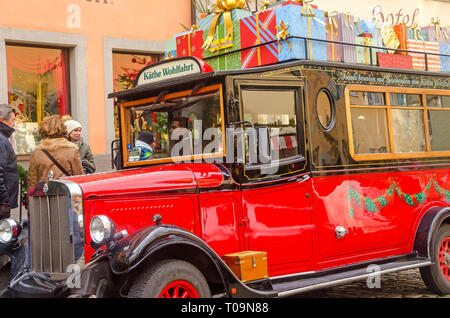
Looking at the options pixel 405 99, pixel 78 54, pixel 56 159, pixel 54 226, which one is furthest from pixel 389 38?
pixel 78 54

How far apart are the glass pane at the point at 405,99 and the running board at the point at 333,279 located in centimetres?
166

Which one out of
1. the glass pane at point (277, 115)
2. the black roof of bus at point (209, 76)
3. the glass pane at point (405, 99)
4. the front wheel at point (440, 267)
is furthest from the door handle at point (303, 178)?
the front wheel at point (440, 267)

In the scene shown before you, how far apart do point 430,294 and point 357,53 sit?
2675mm

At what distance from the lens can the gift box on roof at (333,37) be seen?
6449 millimetres

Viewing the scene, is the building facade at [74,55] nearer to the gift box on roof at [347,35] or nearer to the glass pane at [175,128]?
the glass pane at [175,128]

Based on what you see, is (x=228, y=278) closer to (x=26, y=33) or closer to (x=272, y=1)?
(x=272, y=1)

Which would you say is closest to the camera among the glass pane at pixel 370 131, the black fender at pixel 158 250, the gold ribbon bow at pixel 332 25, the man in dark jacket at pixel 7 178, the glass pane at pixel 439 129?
the black fender at pixel 158 250

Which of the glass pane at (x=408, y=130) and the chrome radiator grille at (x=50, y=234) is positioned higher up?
the glass pane at (x=408, y=130)

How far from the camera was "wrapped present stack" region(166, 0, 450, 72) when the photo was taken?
20.1 ft

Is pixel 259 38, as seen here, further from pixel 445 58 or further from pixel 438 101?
pixel 445 58

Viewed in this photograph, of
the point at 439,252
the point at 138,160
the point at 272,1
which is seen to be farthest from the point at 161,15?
the point at 439,252

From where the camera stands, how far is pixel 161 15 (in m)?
12.0

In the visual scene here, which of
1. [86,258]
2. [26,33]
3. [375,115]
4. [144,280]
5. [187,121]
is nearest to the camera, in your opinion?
[144,280]

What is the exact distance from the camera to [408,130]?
22.8 feet
